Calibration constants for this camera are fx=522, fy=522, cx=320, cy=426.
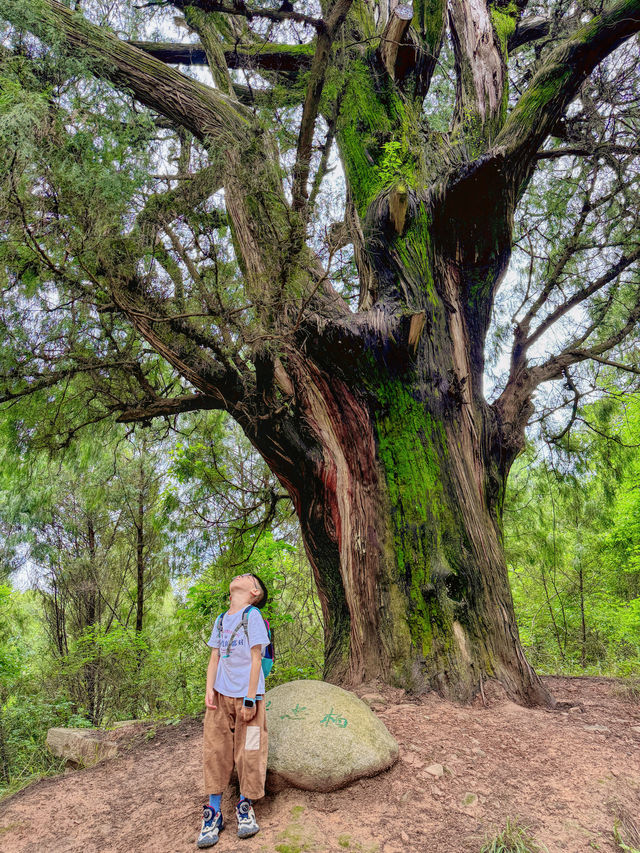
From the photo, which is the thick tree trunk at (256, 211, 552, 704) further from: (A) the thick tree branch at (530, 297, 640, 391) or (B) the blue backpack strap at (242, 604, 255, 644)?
(B) the blue backpack strap at (242, 604, 255, 644)

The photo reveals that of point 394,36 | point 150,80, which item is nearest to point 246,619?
point 150,80

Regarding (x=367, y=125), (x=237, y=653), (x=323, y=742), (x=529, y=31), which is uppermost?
(x=529, y=31)

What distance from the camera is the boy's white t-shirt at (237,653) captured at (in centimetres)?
248

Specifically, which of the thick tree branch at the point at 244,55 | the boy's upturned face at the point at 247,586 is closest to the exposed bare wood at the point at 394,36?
the thick tree branch at the point at 244,55

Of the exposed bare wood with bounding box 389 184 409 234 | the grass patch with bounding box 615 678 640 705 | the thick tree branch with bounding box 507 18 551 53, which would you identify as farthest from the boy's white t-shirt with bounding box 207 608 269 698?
the thick tree branch with bounding box 507 18 551 53

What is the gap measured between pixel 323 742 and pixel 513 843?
0.93 m

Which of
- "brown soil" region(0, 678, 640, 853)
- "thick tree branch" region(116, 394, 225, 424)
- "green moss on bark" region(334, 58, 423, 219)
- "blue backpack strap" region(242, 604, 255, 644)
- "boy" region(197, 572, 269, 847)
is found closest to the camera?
"brown soil" region(0, 678, 640, 853)

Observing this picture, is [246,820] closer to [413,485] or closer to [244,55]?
[413,485]

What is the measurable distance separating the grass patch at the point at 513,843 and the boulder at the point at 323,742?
68 centimetres

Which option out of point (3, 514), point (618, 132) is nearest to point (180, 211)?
point (618, 132)

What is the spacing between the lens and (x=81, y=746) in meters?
4.04

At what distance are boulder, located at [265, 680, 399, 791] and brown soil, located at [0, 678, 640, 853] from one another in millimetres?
65

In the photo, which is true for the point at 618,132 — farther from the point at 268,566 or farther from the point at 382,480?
the point at 268,566

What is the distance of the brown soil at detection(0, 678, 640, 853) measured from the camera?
218cm
